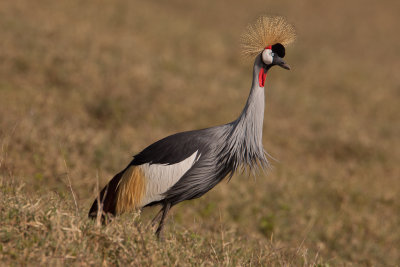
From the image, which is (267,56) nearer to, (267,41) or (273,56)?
(273,56)

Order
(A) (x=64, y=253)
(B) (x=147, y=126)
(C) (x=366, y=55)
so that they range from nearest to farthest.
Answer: (A) (x=64, y=253)
(B) (x=147, y=126)
(C) (x=366, y=55)

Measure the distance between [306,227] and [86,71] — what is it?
196 inches

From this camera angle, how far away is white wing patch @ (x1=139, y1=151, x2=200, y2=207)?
3758 mm

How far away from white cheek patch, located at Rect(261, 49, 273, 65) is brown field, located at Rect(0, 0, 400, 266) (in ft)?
0.98

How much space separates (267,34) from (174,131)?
4.50 meters

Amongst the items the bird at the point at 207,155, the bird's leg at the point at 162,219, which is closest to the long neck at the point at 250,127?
the bird at the point at 207,155

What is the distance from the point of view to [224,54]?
45.1 ft

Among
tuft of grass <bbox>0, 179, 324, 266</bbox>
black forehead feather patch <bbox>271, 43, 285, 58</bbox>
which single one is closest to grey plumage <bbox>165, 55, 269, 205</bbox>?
black forehead feather patch <bbox>271, 43, 285, 58</bbox>

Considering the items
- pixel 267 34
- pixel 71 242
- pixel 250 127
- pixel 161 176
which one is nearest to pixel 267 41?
pixel 267 34

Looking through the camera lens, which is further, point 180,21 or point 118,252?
point 180,21

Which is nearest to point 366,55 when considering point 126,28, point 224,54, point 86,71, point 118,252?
point 224,54

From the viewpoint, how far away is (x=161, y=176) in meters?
3.80

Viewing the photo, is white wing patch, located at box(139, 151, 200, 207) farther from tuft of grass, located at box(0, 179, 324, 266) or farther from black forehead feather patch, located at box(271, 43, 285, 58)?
black forehead feather patch, located at box(271, 43, 285, 58)

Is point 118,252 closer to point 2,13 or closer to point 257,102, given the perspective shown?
point 257,102
